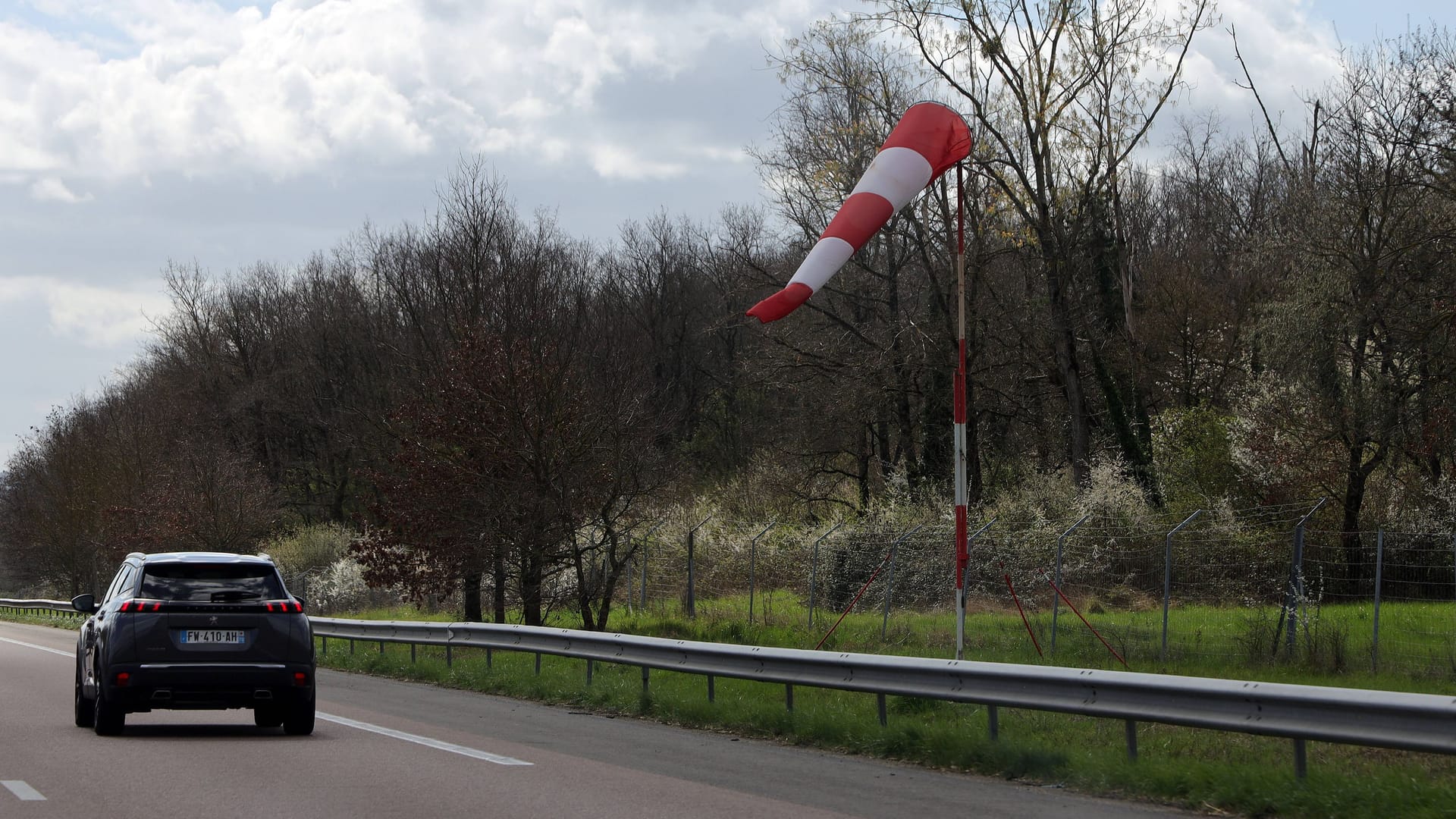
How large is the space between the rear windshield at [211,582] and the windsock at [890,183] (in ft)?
19.0

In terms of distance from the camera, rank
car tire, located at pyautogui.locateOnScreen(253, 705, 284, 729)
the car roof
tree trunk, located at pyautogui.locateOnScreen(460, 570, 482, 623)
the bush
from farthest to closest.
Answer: the bush → tree trunk, located at pyautogui.locateOnScreen(460, 570, 482, 623) → car tire, located at pyautogui.locateOnScreen(253, 705, 284, 729) → the car roof

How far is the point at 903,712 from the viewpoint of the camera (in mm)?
14523

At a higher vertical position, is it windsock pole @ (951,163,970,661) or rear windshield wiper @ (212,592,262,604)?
windsock pole @ (951,163,970,661)

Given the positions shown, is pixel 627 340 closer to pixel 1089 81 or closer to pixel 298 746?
pixel 1089 81

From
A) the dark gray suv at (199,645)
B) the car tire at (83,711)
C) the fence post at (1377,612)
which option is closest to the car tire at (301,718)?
the dark gray suv at (199,645)

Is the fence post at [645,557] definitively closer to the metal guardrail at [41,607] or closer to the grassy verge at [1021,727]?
the grassy verge at [1021,727]

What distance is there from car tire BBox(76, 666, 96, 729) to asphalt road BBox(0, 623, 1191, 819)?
5.5 inches

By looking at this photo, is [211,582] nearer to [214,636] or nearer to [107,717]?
[214,636]

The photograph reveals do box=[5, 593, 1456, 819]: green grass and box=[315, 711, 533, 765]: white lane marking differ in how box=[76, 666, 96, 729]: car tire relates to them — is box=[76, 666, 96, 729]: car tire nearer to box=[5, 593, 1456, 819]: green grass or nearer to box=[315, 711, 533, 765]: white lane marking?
box=[315, 711, 533, 765]: white lane marking

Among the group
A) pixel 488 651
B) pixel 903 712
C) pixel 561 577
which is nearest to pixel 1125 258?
pixel 561 577

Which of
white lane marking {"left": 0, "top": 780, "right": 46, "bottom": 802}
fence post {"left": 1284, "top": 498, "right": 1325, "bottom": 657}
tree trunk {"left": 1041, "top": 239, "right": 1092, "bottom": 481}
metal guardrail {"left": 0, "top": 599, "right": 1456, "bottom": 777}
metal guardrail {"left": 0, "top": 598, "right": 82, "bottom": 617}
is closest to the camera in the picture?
metal guardrail {"left": 0, "top": 599, "right": 1456, "bottom": 777}

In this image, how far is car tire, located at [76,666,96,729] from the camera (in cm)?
1353

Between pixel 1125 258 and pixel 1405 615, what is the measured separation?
2424 centimetres

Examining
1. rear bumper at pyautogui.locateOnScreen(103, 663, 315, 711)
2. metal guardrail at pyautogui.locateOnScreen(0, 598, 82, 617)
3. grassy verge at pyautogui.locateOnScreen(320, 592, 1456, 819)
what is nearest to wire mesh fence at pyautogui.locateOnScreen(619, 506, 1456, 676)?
grassy verge at pyautogui.locateOnScreen(320, 592, 1456, 819)
